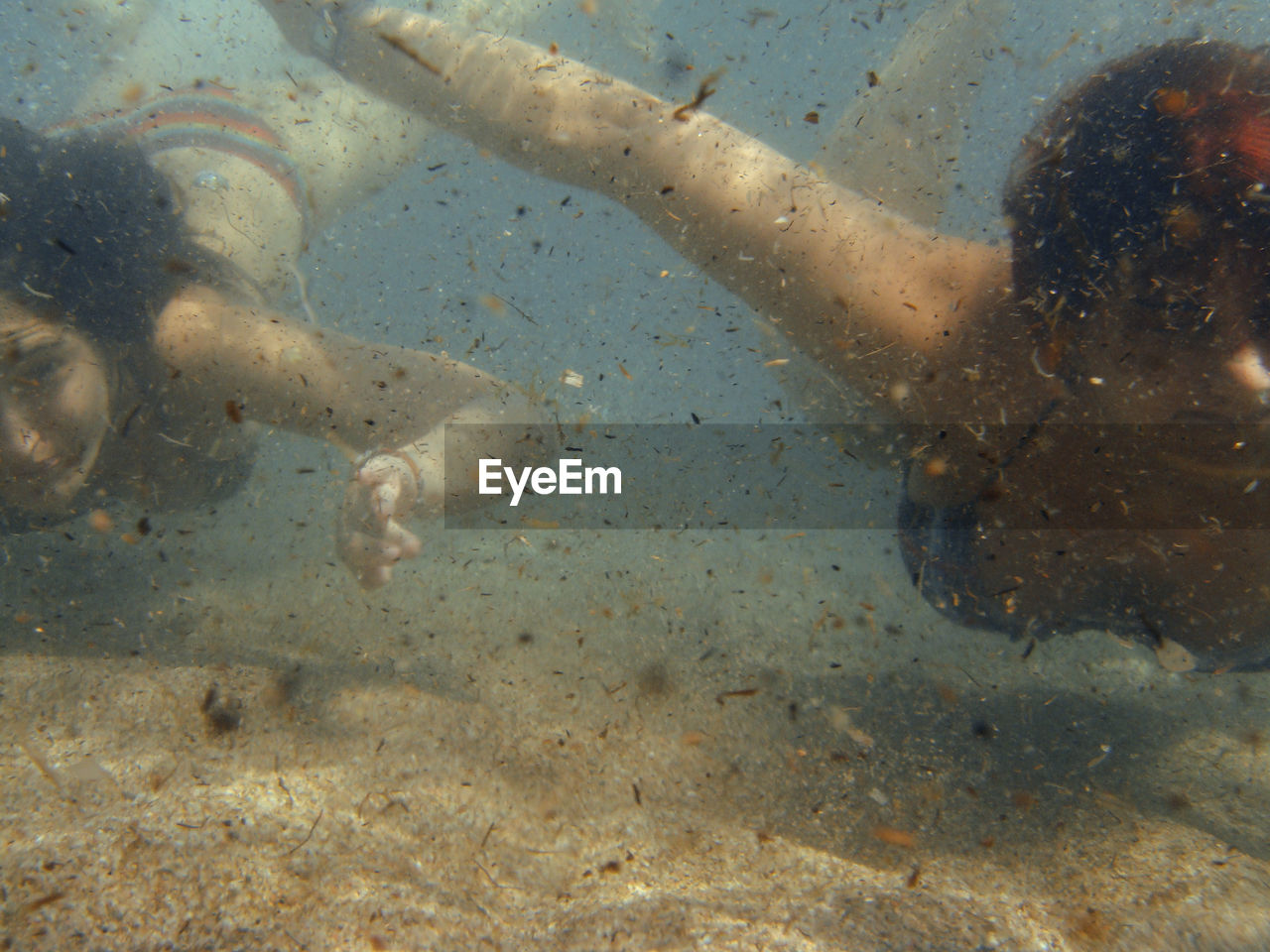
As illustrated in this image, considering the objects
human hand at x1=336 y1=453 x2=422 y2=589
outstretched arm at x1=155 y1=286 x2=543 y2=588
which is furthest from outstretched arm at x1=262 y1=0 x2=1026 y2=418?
human hand at x1=336 y1=453 x2=422 y2=589

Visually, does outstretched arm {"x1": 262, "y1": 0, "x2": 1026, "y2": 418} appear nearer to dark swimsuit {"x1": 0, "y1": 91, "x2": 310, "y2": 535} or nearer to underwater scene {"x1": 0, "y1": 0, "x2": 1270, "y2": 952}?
underwater scene {"x1": 0, "y1": 0, "x2": 1270, "y2": 952}

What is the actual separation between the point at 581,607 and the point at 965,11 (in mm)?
2827

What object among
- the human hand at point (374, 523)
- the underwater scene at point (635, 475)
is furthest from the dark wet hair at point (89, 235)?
the human hand at point (374, 523)

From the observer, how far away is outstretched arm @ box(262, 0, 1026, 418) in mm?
1564

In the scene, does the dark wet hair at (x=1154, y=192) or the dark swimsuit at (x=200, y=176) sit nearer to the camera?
the dark wet hair at (x=1154, y=192)

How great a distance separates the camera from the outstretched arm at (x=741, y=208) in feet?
5.13

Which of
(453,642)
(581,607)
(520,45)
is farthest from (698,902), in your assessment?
(520,45)

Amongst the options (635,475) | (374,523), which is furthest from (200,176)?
(635,475)

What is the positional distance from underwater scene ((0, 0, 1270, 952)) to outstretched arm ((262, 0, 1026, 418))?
2cm

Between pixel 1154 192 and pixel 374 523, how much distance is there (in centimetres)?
240

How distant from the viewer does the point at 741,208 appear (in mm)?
1721

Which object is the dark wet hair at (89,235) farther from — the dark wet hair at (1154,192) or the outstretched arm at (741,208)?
the dark wet hair at (1154,192)

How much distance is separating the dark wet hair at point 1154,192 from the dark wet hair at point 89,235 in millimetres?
2731

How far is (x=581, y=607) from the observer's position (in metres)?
1.88
